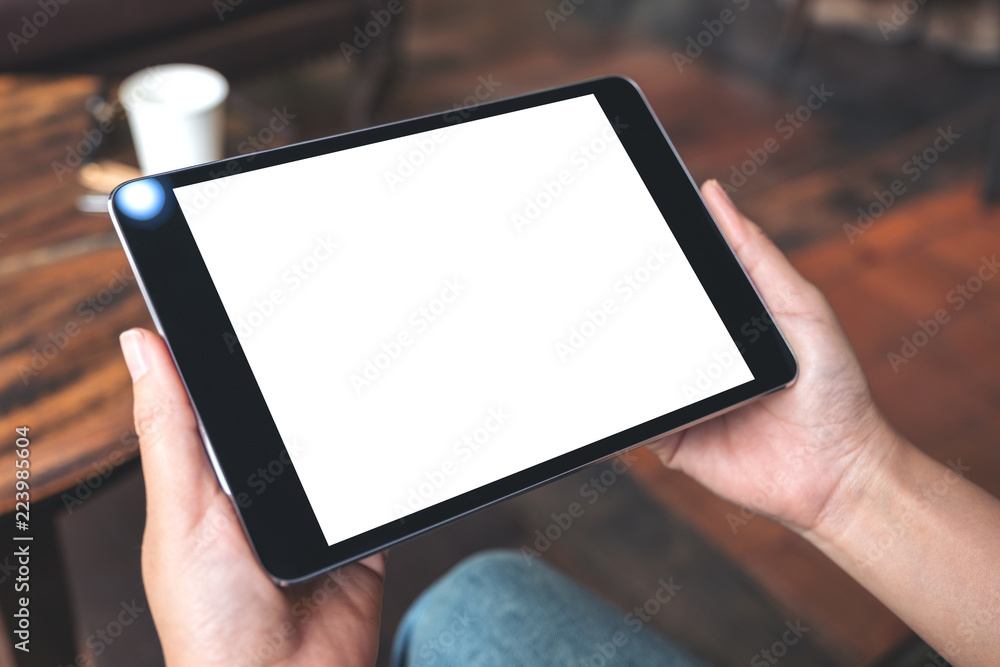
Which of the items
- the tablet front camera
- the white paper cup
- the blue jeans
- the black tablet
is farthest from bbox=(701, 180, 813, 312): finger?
the white paper cup

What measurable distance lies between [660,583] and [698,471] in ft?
1.31

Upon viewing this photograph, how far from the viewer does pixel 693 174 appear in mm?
1573

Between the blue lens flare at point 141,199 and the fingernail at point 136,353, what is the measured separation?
7cm

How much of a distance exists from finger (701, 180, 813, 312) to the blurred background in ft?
0.92

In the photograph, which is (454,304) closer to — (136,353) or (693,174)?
(136,353)

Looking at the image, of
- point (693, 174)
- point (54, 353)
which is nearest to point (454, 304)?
point (54, 353)

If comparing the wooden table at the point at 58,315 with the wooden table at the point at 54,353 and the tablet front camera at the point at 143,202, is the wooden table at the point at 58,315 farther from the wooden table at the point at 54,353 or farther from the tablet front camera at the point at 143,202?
the tablet front camera at the point at 143,202

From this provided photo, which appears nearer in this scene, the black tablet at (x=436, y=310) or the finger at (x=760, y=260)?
the black tablet at (x=436, y=310)

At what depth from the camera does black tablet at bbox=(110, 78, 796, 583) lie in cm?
41

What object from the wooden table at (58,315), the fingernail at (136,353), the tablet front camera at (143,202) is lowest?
the wooden table at (58,315)

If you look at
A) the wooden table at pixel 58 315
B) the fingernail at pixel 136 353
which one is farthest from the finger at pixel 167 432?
the wooden table at pixel 58 315

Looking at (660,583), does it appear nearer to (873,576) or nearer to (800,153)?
(873,576)

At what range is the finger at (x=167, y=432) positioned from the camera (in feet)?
1.35

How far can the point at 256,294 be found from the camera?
426 millimetres
